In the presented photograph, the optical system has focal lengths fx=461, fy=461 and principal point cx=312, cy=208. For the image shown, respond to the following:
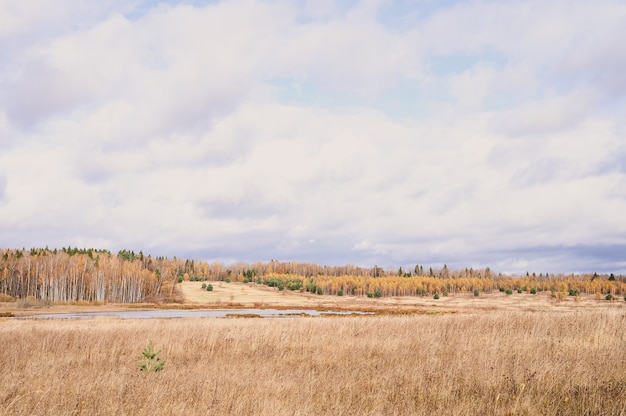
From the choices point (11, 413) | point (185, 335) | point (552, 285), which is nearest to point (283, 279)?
point (552, 285)

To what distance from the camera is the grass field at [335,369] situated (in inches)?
295

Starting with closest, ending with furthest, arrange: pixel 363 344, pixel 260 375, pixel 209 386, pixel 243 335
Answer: pixel 209 386 → pixel 260 375 → pixel 363 344 → pixel 243 335

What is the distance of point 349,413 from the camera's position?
7.08m

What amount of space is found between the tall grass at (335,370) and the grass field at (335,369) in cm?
4

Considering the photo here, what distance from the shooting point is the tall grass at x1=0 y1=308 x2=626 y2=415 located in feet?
24.6

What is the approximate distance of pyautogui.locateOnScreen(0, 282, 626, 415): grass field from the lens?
7.48 meters

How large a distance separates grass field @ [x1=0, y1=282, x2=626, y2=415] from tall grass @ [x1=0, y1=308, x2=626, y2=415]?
0.14ft

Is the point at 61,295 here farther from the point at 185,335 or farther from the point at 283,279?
the point at 185,335

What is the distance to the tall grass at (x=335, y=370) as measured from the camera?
24.6 feet

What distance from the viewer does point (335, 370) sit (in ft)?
37.4

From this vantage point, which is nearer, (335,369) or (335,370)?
(335,370)

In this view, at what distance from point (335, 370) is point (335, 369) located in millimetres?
176

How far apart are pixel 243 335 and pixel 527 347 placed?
10.3m

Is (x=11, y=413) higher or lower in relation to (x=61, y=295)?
higher
